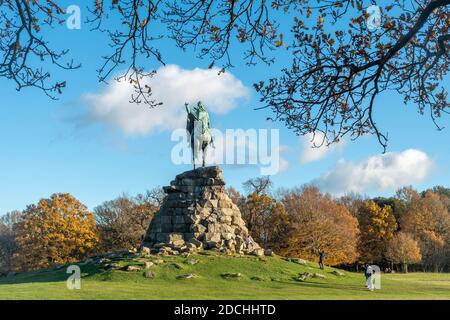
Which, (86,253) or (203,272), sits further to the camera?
(86,253)

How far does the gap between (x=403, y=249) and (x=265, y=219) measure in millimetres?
18725

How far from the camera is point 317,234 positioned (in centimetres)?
4522

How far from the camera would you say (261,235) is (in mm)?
50562

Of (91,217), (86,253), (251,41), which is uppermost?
(251,41)

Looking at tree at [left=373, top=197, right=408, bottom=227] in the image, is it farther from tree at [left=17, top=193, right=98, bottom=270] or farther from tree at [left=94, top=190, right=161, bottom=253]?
tree at [left=17, top=193, right=98, bottom=270]

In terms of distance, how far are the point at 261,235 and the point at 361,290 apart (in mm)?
28134

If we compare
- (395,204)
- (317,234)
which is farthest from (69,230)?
(395,204)

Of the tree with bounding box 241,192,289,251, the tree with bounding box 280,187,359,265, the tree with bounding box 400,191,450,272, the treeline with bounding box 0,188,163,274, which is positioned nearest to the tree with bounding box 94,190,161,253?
the treeline with bounding box 0,188,163,274

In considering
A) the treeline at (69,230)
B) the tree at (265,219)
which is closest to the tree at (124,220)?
the treeline at (69,230)

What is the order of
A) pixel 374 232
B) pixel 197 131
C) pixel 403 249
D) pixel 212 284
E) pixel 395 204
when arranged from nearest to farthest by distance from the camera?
pixel 212 284, pixel 197 131, pixel 403 249, pixel 374 232, pixel 395 204

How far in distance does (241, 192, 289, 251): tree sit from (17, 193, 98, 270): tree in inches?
638

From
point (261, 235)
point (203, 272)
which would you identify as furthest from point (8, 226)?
point (203, 272)

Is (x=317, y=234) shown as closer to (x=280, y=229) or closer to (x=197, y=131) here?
(x=280, y=229)
